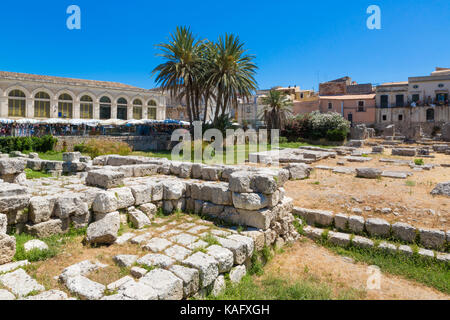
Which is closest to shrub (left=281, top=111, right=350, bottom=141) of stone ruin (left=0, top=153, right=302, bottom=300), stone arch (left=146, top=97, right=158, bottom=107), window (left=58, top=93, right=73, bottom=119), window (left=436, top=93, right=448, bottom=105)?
window (left=436, top=93, right=448, bottom=105)

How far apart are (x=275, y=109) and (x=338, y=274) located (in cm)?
3019

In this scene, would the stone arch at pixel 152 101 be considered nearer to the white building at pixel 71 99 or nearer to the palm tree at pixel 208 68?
the white building at pixel 71 99

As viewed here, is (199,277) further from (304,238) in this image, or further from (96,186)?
(96,186)

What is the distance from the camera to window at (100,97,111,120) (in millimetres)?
44469

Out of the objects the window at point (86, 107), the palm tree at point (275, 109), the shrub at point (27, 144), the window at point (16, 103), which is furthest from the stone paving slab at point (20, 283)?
the window at point (86, 107)

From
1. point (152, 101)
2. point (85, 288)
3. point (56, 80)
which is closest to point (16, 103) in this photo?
point (56, 80)

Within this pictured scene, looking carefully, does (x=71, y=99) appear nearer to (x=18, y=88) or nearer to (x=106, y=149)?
(x=18, y=88)

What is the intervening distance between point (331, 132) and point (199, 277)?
103 feet

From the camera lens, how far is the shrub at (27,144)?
21.5 metres

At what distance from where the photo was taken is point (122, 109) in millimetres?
46750

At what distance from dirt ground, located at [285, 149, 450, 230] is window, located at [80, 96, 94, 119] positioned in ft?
128
